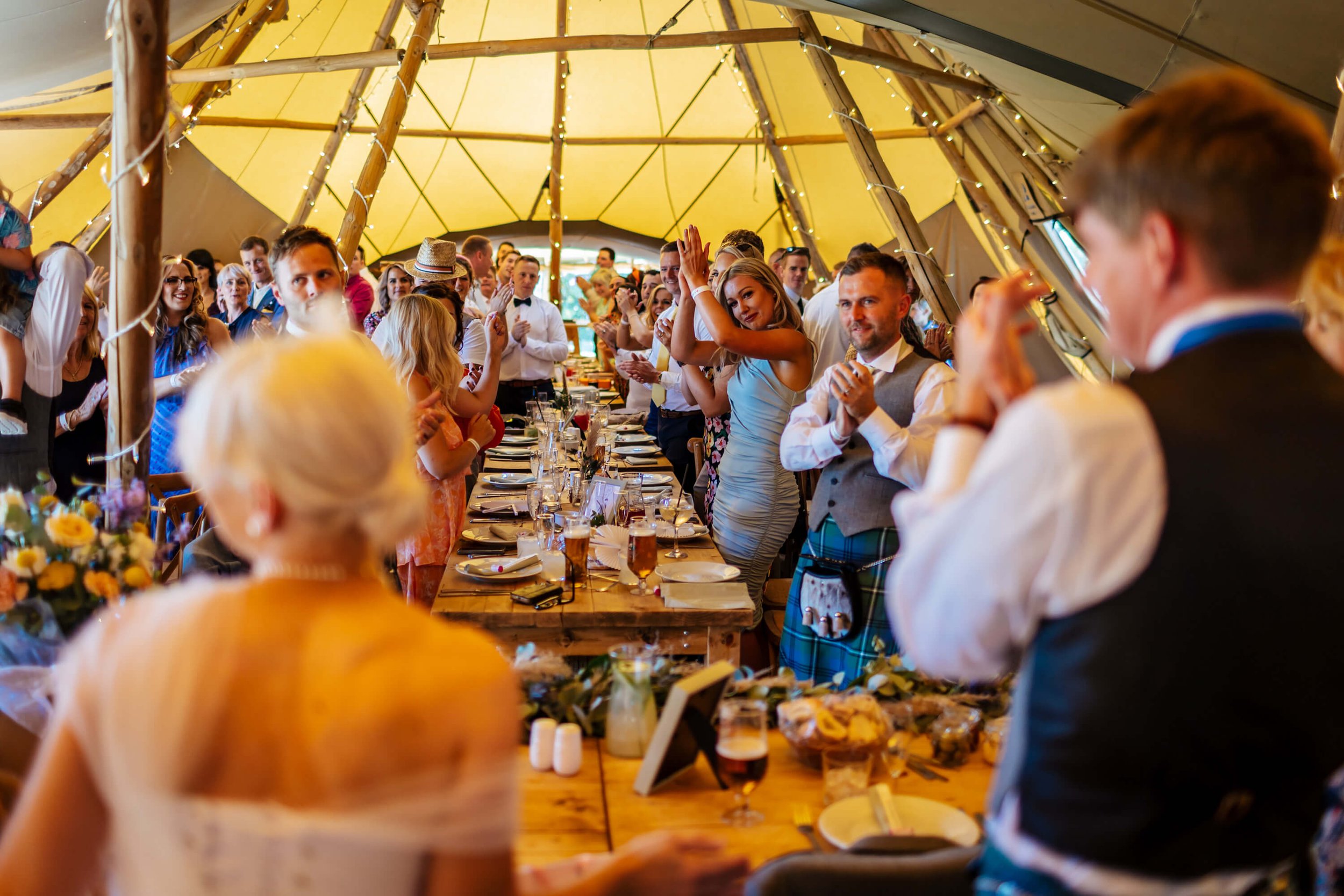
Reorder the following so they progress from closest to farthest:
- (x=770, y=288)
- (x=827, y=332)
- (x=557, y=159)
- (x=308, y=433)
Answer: (x=308, y=433)
(x=770, y=288)
(x=827, y=332)
(x=557, y=159)

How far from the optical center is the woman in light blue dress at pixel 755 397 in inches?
146

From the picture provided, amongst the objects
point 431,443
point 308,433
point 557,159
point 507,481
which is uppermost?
point 557,159

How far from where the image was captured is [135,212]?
236 centimetres

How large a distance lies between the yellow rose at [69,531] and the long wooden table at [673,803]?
889 millimetres

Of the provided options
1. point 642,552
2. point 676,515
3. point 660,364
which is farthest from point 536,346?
point 642,552

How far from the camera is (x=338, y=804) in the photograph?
0.98 metres

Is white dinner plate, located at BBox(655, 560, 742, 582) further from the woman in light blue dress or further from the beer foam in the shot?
the beer foam

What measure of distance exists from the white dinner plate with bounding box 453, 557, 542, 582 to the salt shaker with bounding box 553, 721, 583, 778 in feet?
3.96

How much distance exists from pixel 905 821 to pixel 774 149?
9.61 metres

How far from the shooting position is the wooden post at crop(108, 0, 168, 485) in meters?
2.32

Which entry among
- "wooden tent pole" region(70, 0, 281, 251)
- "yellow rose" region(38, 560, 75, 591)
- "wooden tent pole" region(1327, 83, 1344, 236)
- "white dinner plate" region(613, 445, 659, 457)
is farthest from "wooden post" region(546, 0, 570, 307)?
"yellow rose" region(38, 560, 75, 591)

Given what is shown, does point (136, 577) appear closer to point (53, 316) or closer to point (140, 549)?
point (140, 549)

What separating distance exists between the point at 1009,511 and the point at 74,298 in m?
3.84

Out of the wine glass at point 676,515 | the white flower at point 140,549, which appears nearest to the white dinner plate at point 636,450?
the wine glass at point 676,515
